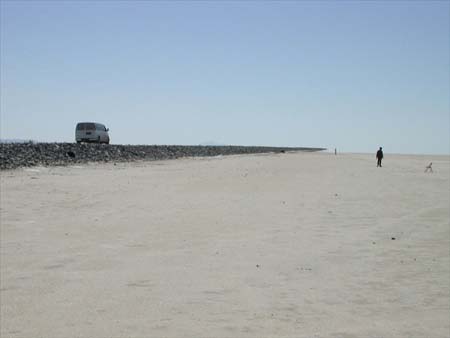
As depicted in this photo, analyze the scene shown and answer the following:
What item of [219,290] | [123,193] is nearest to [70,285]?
[219,290]

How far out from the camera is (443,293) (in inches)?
253

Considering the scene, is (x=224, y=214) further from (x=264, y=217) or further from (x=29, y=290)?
(x=29, y=290)

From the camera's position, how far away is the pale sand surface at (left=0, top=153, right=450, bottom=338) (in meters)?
5.34

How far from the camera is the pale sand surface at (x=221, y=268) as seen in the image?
5336 millimetres

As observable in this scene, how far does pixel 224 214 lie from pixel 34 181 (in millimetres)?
9232

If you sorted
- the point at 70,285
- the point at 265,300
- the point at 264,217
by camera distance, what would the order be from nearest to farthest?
the point at 265,300 < the point at 70,285 < the point at 264,217

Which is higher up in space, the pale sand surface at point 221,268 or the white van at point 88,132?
the white van at point 88,132

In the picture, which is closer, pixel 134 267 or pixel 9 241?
pixel 134 267

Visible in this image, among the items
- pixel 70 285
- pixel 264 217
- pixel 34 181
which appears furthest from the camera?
pixel 34 181


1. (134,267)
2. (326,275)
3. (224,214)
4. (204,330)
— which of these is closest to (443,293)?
(326,275)

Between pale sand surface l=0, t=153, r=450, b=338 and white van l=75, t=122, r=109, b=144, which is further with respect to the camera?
white van l=75, t=122, r=109, b=144

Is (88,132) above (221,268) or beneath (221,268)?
above

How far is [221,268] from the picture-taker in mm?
7457

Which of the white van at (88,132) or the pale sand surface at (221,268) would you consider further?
the white van at (88,132)
